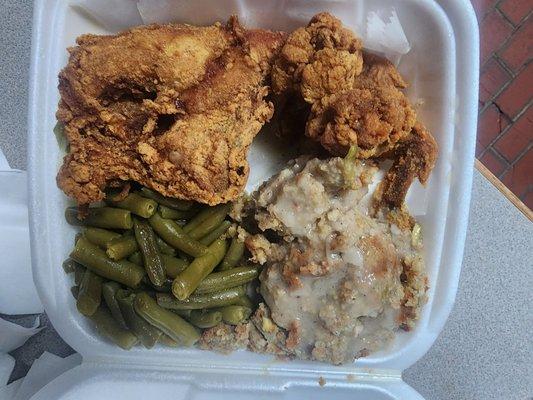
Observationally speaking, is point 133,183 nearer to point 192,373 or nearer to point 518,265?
point 192,373

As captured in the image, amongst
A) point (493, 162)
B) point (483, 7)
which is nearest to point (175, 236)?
point (493, 162)

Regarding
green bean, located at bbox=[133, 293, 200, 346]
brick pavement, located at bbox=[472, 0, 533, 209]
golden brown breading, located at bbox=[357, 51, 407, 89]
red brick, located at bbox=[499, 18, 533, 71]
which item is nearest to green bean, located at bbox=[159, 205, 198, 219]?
green bean, located at bbox=[133, 293, 200, 346]

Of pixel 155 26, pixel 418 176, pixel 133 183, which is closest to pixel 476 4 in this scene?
pixel 418 176

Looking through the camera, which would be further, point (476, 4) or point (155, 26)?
point (476, 4)

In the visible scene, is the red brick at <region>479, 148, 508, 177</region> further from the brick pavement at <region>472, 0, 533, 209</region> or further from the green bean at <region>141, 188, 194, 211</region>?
the green bean at <region>141, 188, 194, 211</region>

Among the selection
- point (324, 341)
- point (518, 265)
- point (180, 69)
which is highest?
point (180, 69)

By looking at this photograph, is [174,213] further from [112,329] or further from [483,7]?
[483,7]

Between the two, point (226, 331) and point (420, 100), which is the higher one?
point (420, 100)
